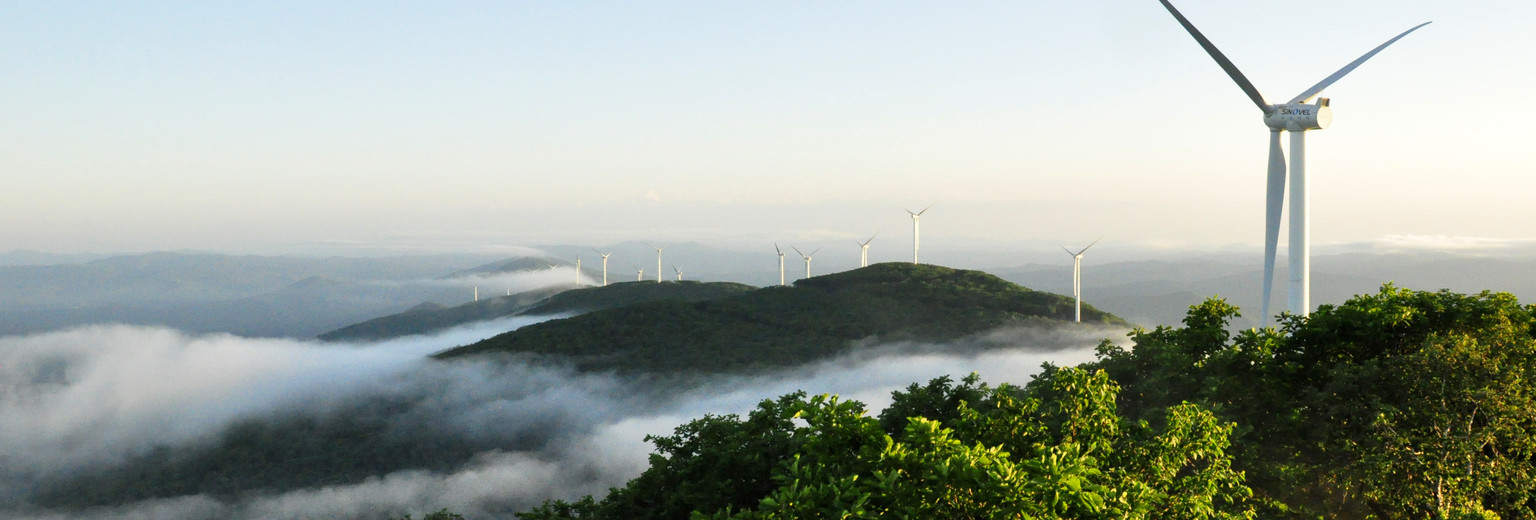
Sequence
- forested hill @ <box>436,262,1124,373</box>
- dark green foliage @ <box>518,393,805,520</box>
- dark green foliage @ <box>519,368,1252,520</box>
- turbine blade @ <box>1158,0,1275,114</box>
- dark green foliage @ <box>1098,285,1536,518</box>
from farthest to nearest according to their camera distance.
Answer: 1. forested hill @ <box>436,262,1124,373</box>
2. turbine blade @ <box>1158,0,1275,114</box>
3. dark green foliage @ <box>518,393,805,520</box>
4. dark green foliage @ <box>1098,285,1536,518</box>
5. dark green foliage @ <box>519,368,1252,520</box>

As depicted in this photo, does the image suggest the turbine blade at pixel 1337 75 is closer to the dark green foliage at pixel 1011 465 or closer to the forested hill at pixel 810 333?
the dark green foliage at pixel 1011 465

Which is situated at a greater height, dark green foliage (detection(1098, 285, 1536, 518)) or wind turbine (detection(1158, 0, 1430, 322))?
wind turbine (detection(1158, 0, 1430, 322))

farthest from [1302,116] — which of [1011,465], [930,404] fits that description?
[1011,465]

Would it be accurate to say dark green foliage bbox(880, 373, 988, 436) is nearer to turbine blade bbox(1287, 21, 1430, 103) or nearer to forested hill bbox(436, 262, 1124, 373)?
turbine blade bbox(1287, 21, 1430, 103)

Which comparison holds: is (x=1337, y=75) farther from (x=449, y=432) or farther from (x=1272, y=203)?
(x=449, y=432)

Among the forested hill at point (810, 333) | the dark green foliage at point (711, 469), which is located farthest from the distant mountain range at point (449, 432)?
the dark green foliage at point (711, 469)

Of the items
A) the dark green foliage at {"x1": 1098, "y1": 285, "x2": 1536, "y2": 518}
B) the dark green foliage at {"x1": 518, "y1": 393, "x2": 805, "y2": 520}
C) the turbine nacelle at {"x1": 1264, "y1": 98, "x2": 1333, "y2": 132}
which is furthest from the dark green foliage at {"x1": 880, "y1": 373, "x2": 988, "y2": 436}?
the turbine nacelle at {"x1": 1264, "y1": 98, "x2": 1333, "y2": 132}
